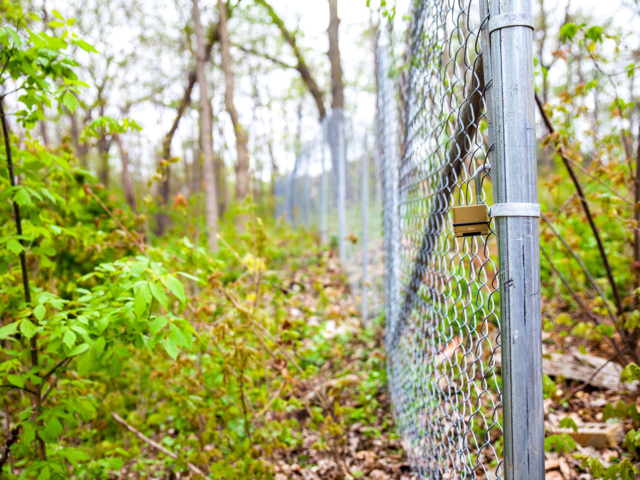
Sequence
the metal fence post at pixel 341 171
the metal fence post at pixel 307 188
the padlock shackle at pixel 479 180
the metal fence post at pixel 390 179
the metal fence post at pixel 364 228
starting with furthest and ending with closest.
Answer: the metal fence post at pixel 307 188 → the metal fence post at pixel 341 171 → the metal fence post at pixel 364 228 → the metal fence post at pixel 390 179 → the padlock shackle at pixel 479 180

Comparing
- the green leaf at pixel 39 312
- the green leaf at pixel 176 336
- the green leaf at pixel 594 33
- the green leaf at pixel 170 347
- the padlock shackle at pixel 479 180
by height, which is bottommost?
the green leaf at pixel 170 347

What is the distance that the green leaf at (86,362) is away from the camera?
5.08 feet

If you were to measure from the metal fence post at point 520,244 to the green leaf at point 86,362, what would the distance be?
151 centimetres

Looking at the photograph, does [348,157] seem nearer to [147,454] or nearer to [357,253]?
[357,253]

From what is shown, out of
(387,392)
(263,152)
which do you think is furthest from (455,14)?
(263,152)

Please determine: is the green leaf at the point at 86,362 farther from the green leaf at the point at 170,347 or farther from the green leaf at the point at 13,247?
the green leaf at the point at 13,247

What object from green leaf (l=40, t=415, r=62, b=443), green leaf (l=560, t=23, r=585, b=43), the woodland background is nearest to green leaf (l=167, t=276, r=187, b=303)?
the woodland background

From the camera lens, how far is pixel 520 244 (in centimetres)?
90

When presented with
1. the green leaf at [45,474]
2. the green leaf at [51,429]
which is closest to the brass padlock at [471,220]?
the green leaf at [51,429]

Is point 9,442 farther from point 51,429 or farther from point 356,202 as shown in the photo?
point 356,202

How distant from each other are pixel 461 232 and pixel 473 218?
48mm

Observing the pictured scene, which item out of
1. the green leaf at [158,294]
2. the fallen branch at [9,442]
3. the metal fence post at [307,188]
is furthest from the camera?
the metal fence post at [307,188]

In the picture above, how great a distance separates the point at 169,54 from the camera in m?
12.9

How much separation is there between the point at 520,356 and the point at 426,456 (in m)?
1.23
